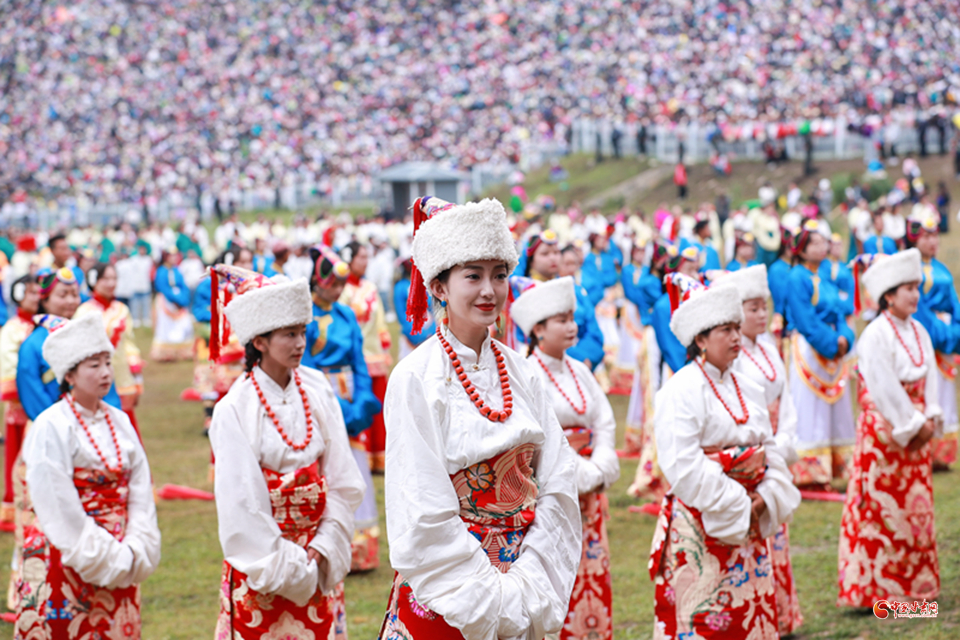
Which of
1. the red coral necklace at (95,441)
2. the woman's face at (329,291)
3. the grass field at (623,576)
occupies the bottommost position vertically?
the grass field at (623,576)

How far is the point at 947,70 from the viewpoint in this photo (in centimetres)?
3028

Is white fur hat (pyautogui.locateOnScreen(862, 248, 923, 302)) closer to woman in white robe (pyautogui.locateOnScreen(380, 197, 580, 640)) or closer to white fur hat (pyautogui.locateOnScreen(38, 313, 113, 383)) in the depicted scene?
woman in white robe (pyautogui.locateOnScreen(380, 197, 580, 640))

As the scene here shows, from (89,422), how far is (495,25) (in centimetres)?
3958

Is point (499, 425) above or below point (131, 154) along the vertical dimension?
below

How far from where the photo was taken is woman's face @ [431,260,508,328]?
2766mm

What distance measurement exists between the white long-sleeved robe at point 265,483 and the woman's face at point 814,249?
4.65 metres

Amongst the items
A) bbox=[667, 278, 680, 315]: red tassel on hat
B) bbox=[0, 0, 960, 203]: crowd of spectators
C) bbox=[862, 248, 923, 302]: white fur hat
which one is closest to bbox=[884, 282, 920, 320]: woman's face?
bbox=[862, 248, 923, 302]: white fur hat

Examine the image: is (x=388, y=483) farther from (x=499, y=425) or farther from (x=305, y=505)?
(x=305, y=505)

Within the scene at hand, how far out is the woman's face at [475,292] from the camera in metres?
2.77

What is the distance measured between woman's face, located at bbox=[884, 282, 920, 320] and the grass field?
56.5 inches

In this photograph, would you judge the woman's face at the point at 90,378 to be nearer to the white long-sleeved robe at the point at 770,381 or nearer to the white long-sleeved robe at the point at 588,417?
the white long-sleeved robe at the point at 588,417

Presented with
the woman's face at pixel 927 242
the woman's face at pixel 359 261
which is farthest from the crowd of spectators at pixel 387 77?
the woman's face at pixel 359 261

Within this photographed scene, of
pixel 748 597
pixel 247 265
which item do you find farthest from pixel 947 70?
pixel 748 597

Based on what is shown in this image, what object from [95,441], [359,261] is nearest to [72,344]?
[95,441]
